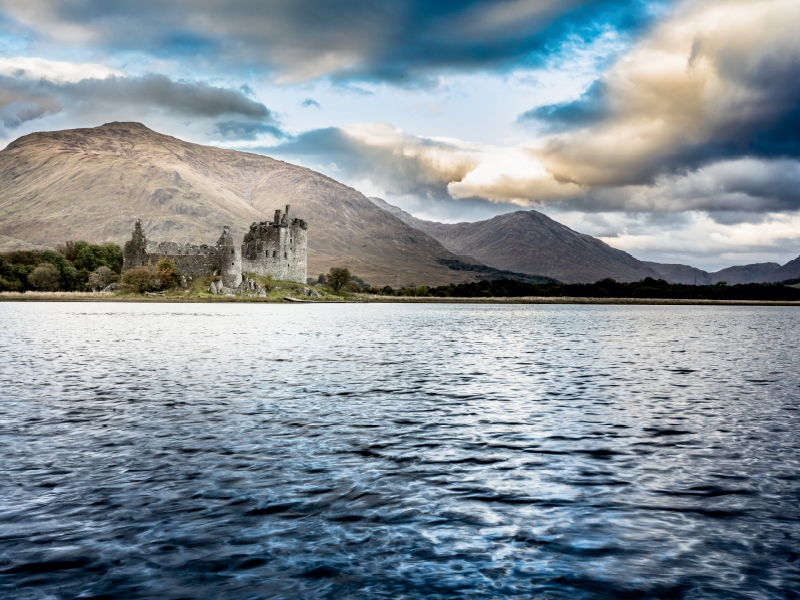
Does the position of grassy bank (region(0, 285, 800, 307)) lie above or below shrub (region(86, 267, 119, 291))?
below

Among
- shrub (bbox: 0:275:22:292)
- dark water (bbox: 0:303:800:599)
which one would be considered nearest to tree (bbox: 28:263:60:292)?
shrub (bbox: 0:275:22:292)

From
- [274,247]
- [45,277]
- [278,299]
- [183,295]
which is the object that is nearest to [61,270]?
[45,277]

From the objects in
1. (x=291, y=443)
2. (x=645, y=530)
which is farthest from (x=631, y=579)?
(x=291, y=443)

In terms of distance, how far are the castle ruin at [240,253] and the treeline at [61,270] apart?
39.5 feet

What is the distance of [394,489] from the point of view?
917cm

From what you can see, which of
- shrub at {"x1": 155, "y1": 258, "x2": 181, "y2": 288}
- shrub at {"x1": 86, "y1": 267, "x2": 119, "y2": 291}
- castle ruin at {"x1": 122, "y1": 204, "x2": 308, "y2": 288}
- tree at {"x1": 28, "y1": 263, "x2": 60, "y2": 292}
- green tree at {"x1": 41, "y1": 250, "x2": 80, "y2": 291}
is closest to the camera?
shrub at {"x1": 155, "y1": 258, "x2": 181, "y2": 288}

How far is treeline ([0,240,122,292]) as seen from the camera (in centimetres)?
12094

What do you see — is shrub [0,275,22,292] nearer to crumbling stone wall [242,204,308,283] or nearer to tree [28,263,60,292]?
tree [28,263,60,292]

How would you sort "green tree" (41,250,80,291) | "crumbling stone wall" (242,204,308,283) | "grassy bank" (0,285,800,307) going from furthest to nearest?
"green tree" (41,250,80,291) < "crumbling stone wall" (242,204,308,283) < "grassy bank" (0,285,800,307)

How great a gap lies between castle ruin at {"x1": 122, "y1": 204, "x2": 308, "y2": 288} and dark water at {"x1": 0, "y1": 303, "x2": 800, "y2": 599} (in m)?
95.4

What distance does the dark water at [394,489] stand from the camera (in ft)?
20.6

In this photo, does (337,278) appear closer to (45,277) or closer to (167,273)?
(167,273)

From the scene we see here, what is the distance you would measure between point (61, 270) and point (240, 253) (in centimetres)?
4040

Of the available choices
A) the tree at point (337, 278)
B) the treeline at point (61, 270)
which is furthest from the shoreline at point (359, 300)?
the tree at point (337, 278)
